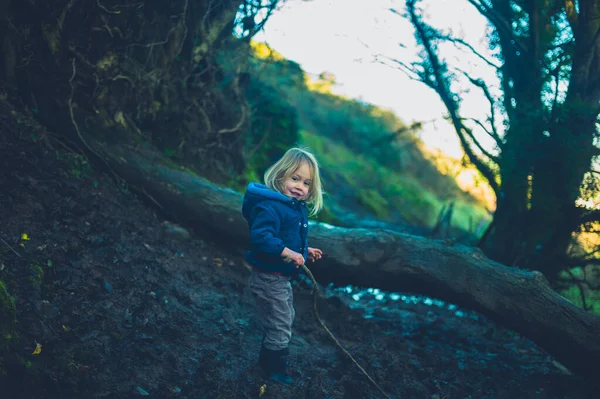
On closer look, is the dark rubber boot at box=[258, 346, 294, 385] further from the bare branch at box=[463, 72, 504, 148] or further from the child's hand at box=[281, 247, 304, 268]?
the bare branch at box=[463, 72, 504, 148]

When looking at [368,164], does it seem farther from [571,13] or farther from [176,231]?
[176,231]

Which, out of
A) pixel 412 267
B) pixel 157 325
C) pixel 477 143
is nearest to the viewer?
pixel 157 325

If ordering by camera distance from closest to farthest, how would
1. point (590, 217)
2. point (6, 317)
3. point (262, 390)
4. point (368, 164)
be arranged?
point (6, 317), point (262, 390), point (590, 217), point (368, 164)

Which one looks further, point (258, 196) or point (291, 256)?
point (258, 196)

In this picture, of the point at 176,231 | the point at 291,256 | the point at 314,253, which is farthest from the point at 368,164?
the point at 291,256

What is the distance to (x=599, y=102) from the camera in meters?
5.02

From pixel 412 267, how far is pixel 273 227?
194 centimetres

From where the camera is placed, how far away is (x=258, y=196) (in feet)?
11.6

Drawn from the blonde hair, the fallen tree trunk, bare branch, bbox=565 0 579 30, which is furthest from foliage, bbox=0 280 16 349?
bare branch, bbox=565 0 579 30

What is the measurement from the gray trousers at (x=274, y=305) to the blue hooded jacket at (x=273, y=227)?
0.28ft

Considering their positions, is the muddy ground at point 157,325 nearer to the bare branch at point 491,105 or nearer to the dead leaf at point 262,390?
the dead leaf at point 262,390

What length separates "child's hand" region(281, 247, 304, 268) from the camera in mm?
3355

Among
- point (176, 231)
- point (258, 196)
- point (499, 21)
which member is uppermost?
point (499, 21)

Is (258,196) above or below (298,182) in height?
below
